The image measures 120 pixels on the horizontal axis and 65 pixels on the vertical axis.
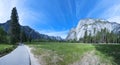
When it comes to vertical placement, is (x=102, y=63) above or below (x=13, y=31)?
below

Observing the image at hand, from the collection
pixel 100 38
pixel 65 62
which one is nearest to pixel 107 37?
pixel 100 38

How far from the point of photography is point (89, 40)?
19412 cm

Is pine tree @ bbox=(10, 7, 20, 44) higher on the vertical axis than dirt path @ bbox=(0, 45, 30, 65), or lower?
higher

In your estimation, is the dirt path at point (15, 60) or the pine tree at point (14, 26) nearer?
the dirt path at point (15, 60)

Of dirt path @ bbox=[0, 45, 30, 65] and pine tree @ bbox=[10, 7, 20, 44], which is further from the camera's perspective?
pine tree @ bbox=[10, 7, 20, 44]

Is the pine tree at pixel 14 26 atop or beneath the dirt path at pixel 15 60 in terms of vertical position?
atop

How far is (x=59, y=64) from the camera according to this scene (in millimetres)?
23016

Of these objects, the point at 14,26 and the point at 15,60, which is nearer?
the point at 15,60

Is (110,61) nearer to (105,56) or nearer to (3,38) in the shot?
(105,56)

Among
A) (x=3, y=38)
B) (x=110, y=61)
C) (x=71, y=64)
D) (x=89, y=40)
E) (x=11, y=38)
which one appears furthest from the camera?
(x=89, y=40)

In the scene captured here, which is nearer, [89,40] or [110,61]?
[110,61]

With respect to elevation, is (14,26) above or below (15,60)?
above

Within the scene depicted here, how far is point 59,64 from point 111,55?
5573mm

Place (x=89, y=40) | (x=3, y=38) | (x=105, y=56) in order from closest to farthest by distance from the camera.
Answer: (x=105, y=56) < (x=3, y=38) < (x=89, y=40)
